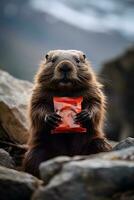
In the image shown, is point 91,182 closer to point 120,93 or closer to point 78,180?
point 78,180

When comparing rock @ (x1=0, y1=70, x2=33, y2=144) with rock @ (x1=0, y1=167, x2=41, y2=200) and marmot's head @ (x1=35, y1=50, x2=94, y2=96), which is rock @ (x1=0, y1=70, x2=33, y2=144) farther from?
rock @ (x1=0, y1=167, x2=41, y2=200)

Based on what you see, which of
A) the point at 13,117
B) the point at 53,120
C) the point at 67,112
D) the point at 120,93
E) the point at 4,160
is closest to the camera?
the point at 53,120

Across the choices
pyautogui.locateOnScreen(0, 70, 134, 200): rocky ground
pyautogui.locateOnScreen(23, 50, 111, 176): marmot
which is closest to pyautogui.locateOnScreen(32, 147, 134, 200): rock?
pyautogui.locateOnScreen(0, 70, 134, 200): rocky ground

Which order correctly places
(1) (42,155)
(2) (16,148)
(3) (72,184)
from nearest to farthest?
1. (3) (72,184)
2. (1) (42,155)
3. (2) (16,148)

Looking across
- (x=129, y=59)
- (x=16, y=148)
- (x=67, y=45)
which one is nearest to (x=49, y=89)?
(x=16, y=148)

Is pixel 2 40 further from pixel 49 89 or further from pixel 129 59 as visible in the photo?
pixel 49 89

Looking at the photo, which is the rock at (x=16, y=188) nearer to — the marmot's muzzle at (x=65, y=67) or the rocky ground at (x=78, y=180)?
the rocky ground at (x=78, y=180)

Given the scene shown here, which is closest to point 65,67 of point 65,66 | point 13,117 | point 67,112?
point 65,66
